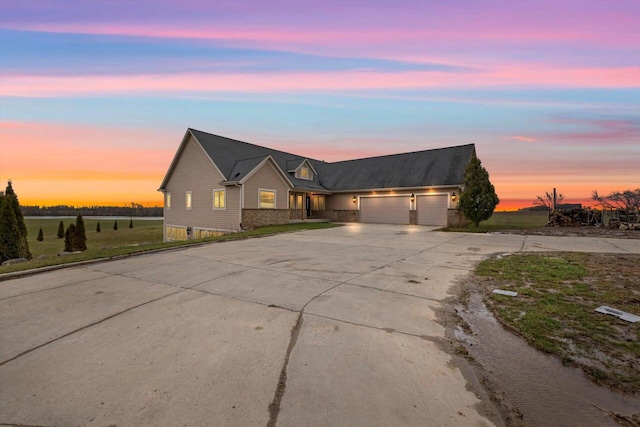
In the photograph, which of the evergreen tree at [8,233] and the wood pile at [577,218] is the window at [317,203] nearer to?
the wood pile at [577,218]

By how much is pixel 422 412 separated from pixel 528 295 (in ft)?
14.9

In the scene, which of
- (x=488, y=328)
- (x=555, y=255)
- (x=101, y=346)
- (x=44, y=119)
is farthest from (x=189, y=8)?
(x=44, y=119)

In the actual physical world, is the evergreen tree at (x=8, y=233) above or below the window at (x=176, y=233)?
above

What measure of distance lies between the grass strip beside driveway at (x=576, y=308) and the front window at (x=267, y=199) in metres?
16.4

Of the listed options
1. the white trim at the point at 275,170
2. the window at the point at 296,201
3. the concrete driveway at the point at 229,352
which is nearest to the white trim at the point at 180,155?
the white trim at the point at 275,170

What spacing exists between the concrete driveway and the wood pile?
84.4 feet

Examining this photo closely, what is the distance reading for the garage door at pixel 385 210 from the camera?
1008 inches

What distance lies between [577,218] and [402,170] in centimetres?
1622

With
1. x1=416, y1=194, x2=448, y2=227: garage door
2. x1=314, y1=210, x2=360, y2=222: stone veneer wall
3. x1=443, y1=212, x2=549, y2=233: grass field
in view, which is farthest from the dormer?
x1=443, y1=212, x2=549, y2=233: grass field

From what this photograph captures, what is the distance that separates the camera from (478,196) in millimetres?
20281

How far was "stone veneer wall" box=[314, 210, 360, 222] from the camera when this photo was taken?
2842 centimetres

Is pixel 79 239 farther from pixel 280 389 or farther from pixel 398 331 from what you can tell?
pixel 398 331

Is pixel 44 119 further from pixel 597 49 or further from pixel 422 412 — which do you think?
pixel 597 49

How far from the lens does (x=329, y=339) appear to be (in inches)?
136
